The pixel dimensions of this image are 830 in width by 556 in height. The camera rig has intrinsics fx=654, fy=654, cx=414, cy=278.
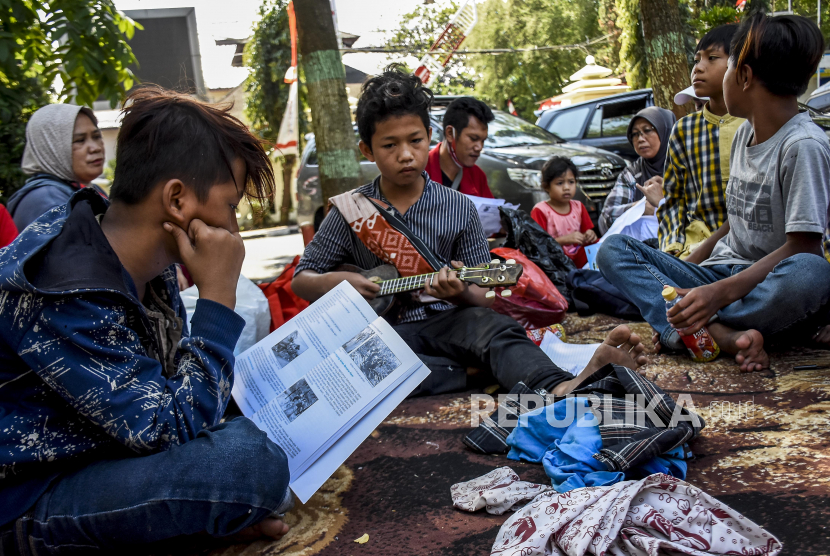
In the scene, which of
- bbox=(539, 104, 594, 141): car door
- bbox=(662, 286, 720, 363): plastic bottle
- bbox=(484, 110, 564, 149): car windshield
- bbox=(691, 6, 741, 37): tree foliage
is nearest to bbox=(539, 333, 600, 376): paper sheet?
bbox=(662, 286, 720, 363): plastic bottle

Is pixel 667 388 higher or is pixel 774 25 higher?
pixel 774 25

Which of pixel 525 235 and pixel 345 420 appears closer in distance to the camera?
pixel 345 420

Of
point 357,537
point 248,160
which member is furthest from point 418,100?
point 357,537

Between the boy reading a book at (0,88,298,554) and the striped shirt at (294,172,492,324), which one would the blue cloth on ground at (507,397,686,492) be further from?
the striped shirt at (294,172,492,324)

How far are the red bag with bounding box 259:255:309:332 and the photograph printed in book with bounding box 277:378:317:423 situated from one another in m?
1.87

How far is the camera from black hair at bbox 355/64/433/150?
287cm

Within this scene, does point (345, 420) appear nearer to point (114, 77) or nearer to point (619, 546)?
point (619, 546)

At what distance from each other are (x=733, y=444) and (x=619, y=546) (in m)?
0.73

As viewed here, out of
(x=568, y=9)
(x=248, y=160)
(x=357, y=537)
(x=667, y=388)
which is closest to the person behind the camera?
(x=357, y=537)

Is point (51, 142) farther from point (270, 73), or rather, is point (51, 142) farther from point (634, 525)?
point (270, 73)

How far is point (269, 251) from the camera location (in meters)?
11.5

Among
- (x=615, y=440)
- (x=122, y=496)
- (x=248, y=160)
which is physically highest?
(x=248, y=160)

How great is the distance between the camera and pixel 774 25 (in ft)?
8.20

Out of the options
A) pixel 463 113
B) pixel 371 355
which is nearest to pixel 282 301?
pixel 463 113
